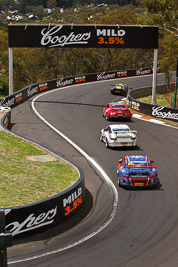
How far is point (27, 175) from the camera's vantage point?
22656 mm

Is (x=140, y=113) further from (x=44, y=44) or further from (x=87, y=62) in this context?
(x=87, y=62)

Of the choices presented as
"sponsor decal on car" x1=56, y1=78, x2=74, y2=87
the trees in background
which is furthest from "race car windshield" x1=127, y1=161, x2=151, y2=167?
the trees in background

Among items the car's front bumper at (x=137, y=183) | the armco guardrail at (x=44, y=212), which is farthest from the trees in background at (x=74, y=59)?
the armco guardrail at (x=44, y=212)

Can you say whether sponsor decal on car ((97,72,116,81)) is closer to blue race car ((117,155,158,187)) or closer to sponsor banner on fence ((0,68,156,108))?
sponsor banner on fence ((0,68,156,108))

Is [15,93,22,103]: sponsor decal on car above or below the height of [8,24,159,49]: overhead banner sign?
below

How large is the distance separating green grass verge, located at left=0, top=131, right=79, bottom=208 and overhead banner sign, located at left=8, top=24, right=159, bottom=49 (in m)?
18.8

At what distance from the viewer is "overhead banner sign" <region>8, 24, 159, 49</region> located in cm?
4512

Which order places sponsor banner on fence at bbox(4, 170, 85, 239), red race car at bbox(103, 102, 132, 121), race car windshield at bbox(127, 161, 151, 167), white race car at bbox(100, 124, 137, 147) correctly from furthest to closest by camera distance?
red race car at bbox(103, 102, 132, 121) → white race car at bbox(100, 124, 137, 147) → race car windshield at bbox(127, 161, 151, 167) → sponsor banner on fence at bbox(4, 170, 85, 239)

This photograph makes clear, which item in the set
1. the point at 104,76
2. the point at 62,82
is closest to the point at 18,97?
the point at 62,82

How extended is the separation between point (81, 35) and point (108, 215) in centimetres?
2933

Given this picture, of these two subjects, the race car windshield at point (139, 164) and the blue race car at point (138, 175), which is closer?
the blue race car at point (138, 175)

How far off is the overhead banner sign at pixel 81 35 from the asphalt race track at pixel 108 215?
10.3 metres

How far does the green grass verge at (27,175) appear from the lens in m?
19.4

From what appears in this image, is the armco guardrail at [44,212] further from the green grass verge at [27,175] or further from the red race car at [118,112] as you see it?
the red race car at [118,112]
